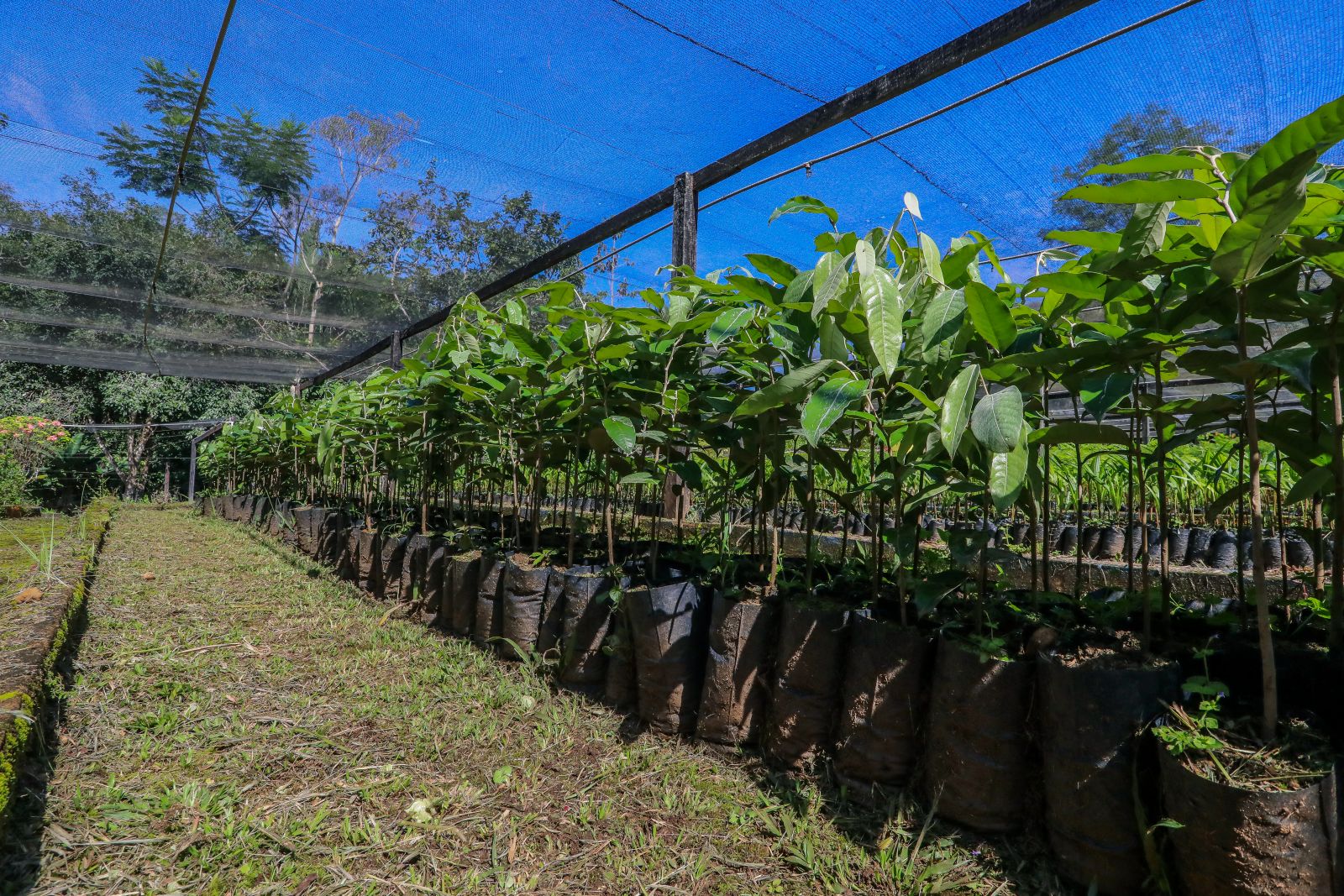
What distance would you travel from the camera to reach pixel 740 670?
1.47 m

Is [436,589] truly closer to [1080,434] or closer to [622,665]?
[622,665]

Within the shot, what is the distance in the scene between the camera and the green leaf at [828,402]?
1.02 metres

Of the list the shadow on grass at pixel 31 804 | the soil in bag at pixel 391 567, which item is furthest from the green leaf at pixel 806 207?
the soil in bag at pixel 391 567

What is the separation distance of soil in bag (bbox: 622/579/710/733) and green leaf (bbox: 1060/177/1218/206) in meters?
1.12

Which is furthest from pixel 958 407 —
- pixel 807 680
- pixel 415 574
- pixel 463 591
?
pixel 415 574

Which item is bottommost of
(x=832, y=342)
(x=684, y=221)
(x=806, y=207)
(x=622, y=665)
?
(x=622, y=665)

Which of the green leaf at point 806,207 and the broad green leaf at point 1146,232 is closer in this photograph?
the broad green leaf at point 1146,232

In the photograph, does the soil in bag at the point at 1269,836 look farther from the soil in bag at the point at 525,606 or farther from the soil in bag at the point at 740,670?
the soil in bag at the point at 525,606

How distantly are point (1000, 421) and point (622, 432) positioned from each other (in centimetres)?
83

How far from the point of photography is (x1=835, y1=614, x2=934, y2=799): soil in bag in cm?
122

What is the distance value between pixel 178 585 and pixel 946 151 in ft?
13.2

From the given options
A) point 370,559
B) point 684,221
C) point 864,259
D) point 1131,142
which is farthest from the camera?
point 370,559

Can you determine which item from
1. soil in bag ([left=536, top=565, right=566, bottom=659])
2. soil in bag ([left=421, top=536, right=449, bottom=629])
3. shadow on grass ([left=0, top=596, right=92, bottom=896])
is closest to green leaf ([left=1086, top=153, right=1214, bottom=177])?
soil in bag ([left=536, top=565, right=566, bottom=659])

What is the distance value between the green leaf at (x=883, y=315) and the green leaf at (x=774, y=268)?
326mm
